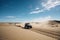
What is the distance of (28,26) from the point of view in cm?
2952

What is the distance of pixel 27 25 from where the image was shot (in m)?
29.8

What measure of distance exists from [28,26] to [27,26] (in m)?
0.33

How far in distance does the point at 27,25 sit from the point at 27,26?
1.18 feet

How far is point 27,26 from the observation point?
29.6 m

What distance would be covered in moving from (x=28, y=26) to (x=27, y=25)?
0.51 m
